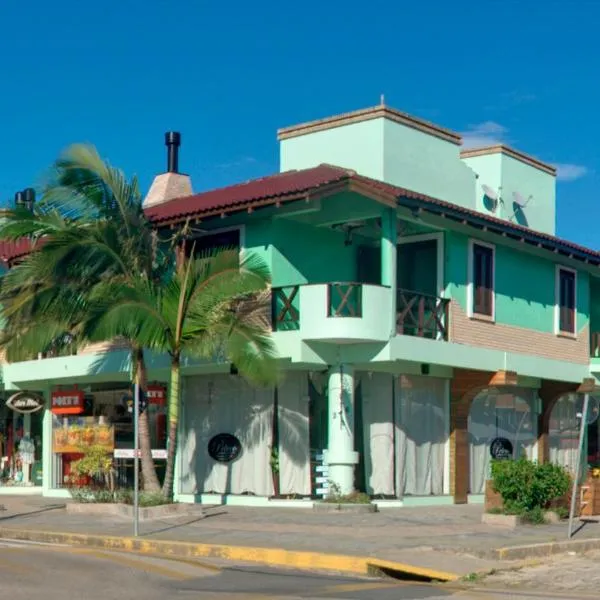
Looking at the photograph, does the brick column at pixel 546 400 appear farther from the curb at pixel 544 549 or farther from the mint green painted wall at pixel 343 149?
the curb at pixel 544 549

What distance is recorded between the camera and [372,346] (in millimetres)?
22266

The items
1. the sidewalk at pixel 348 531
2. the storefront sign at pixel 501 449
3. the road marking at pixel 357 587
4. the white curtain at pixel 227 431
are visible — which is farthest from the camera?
the storefront sign at pixel 501 449

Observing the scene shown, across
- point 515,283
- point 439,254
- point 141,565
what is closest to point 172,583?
point 141,565

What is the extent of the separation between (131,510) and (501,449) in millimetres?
9474

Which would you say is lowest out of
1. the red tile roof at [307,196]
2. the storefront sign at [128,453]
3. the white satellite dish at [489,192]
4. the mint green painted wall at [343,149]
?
the storefront sign at [128,453]

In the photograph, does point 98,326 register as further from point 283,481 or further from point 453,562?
point 453,562

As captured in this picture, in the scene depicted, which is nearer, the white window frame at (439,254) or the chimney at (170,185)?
the white window frame at (439,254)

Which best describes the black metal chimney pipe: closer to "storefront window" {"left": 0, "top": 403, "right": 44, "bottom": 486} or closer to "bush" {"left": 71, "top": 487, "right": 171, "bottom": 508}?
"storefront window" {"left": 0, "top": 403, "right": 44, "bottom": 486}


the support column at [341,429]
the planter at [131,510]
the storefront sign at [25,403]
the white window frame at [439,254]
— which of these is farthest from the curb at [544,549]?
the storefront sign at [25,403]

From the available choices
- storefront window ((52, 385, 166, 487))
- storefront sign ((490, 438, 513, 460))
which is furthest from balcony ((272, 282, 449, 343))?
storefront sign ((490, 438, 513, 460))

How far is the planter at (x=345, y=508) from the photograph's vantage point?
71.2 ft

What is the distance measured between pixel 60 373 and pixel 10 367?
7.87ft

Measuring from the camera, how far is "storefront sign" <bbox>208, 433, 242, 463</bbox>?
2452 cm

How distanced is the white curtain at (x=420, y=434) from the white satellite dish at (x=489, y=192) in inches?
229
